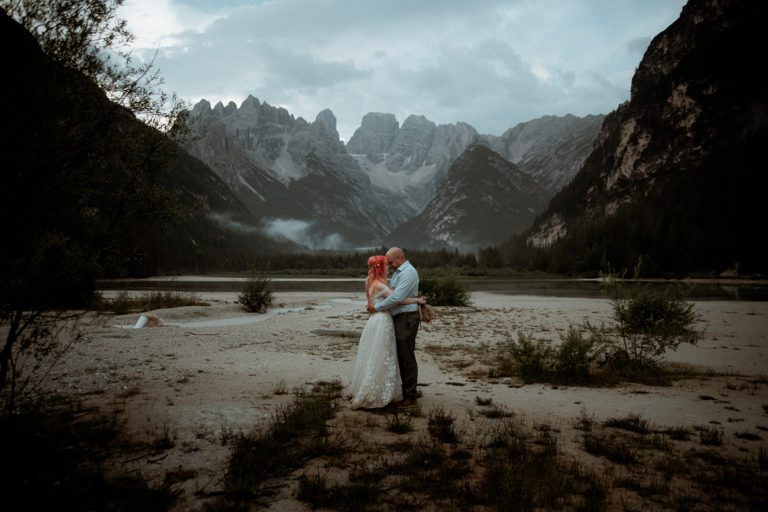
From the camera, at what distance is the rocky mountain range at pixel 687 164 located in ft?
338

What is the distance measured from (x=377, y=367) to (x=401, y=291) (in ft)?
4.78

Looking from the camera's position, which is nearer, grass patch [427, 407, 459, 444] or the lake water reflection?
grass patch [427, 407, 459, 444]

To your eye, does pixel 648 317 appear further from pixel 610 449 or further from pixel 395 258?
pixel 395 258

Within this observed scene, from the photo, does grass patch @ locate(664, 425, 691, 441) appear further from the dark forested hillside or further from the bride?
the dark forested hillside

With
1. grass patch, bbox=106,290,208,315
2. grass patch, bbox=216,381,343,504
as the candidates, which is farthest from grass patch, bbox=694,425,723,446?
grass patch, bbox=106,290,208,315

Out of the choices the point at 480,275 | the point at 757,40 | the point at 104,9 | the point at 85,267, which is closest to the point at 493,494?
the point at 85,267

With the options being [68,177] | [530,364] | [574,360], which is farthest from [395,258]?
[574,360]

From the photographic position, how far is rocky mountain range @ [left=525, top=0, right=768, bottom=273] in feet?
338

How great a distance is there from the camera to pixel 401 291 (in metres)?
7.98

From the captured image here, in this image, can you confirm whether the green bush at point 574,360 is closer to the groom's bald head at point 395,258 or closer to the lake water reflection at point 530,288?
the groom's bald head at point 395,258

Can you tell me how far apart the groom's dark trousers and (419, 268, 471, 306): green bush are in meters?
25.7

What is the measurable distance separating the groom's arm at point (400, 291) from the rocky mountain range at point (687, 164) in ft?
315

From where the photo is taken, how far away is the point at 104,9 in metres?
6.57

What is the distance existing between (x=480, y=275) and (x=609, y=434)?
400 ft
